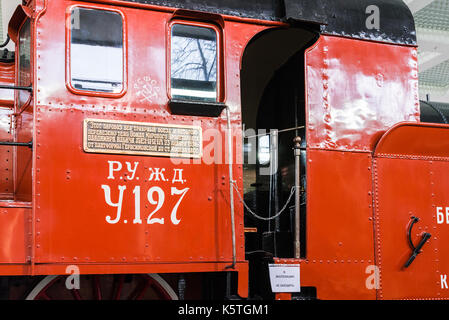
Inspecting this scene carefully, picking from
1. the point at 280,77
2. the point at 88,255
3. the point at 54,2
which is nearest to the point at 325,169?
the point at 280,77

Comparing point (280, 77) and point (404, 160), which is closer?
point (404, 160)

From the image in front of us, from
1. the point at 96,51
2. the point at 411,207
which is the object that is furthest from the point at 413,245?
the point at 96,51

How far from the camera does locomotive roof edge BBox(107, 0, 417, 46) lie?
188 inches

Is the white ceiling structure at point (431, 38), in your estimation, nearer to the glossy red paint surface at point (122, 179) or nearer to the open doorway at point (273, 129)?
the open doorway at point (273, 129)

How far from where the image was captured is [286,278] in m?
4.70

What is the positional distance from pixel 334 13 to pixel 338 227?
79.2 inches

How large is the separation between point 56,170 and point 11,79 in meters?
1.64

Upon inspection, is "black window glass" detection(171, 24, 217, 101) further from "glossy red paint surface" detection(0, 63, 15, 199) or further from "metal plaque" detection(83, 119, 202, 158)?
Answer: "glossy red paint surface" detection(0, 63, 15, 199)

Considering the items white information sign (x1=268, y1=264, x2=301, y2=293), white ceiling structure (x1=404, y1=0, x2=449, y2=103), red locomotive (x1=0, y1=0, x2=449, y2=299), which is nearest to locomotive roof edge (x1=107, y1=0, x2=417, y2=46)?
red locomotive (x1=0, y1=0, x2=449, y2=299)

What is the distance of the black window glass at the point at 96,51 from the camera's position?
430 cm

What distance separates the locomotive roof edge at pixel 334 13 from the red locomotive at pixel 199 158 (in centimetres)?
1

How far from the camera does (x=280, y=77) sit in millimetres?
6227

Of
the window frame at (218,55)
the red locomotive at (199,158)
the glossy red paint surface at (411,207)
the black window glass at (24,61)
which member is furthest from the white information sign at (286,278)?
the black window glass at (24,61)
